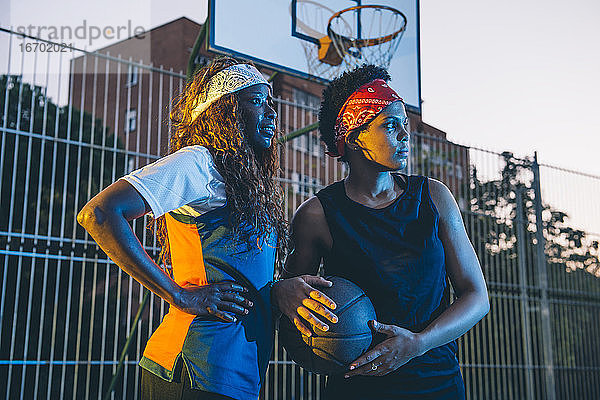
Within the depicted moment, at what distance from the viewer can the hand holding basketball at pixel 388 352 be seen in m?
2.39

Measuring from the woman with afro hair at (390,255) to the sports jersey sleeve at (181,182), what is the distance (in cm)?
50

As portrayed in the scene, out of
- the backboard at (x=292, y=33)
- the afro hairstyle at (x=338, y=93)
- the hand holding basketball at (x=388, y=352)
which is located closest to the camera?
the hand holding basketball at (x=388, y=352)

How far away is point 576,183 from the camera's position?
38.7 ft

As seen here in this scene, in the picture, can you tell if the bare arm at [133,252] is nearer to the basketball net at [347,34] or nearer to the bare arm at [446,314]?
the bare arm at [446,314]

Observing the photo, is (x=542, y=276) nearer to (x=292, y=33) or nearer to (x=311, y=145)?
(x=292, y=33)

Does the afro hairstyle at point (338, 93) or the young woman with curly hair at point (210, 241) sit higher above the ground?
the afro hairstyle at point (338, 93)

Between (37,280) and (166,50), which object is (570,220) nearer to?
(37,280)

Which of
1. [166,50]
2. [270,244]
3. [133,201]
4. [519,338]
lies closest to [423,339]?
[270,244]

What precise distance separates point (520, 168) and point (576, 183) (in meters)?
1.63

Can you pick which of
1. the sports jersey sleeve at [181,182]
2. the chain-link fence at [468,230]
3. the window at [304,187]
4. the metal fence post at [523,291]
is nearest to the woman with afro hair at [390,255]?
the sports jersey sleeve at [181,182]

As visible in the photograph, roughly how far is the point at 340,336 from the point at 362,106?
1.05m

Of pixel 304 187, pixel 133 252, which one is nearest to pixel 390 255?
pixel 133 252

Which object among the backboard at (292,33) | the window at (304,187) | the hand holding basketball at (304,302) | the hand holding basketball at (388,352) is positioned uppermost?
the backboard at (292,33)

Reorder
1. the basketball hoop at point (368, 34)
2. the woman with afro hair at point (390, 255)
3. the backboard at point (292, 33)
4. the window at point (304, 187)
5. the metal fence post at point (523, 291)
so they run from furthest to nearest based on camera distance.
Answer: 1. the metal fence post at point (523, 291)
2. the window at point (304, 187)
3. the basketball hoop at point (368, 34)
4. the backboard at point (292, 33)
5. the woman with afro hair at point (390, 255)
